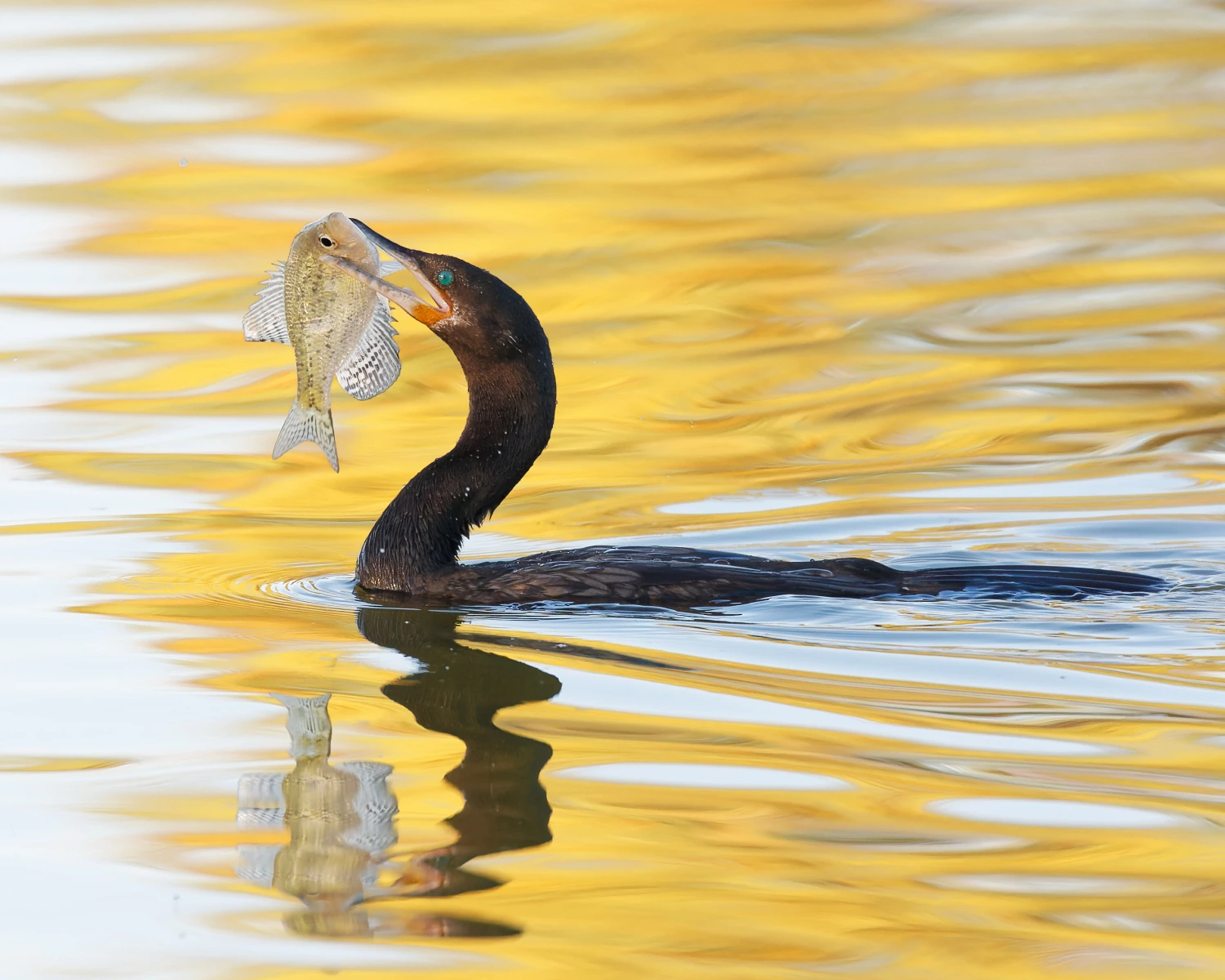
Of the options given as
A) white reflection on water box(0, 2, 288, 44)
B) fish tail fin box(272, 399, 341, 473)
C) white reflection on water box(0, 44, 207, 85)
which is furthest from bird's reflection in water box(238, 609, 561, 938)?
white reflection on water box(0, 2, 288, 44)

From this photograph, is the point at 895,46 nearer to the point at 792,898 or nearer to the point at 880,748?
the point at 880,748

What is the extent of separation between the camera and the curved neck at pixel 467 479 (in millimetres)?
6836

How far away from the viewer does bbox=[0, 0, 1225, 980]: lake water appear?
4.11 meters

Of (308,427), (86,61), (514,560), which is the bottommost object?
(514,560)

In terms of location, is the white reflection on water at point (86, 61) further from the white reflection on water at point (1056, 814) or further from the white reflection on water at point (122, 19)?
the white reflection on water at point (1056, 814)

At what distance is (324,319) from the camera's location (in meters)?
6.43

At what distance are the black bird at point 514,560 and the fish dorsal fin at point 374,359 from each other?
12 centimetres

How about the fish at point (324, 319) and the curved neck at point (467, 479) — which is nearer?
the fish at point (324, 319)

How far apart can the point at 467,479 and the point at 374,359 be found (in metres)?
0.65

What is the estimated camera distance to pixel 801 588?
6672 millimetres

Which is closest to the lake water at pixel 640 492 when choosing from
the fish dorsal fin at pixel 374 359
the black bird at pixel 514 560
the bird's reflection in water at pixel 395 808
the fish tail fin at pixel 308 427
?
the bird's reflection in water at pixel 395 808

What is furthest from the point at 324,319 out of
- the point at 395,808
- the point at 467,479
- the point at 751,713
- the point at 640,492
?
the point at 640,492

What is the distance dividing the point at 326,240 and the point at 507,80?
32.8 ft

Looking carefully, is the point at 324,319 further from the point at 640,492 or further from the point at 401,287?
the point at 640,492
